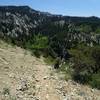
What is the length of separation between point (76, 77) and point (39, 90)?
5579mm

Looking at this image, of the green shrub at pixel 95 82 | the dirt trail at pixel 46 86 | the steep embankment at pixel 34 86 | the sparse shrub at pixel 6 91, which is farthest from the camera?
the green shrub at pixel 95 82

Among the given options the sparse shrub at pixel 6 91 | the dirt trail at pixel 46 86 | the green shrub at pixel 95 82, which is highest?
the sparse shrub at pixel 6 91

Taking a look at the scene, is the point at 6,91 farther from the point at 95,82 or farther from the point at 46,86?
the point at 95,82

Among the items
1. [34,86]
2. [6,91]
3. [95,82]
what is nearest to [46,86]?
[34,86]

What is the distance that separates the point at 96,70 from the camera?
23.8m

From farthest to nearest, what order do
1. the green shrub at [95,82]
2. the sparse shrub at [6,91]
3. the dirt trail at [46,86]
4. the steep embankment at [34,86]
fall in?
the green shrub at [95,82] < the dirt trail at [46,86] < the steep embankment at [34,86] < the sparse shrub at [6,91]

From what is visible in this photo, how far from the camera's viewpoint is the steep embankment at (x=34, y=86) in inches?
515

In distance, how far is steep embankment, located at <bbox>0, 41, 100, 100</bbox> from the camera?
515 inches

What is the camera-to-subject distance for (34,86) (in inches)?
580

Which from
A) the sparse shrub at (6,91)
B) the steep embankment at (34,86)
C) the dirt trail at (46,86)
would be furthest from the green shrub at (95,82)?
the sparse shrub at (6,91)

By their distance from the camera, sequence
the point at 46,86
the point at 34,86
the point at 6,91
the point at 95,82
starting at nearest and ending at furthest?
the point at 6,91
the point at 34,86
the point at 46,86
the point at 95,82

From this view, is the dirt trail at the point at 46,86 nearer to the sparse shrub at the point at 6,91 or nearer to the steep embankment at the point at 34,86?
the steep embankment at the point at 34,86

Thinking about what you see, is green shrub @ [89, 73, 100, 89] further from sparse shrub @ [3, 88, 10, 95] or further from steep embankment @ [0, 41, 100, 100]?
sparse shrub @ [3, 88, 10, 95]

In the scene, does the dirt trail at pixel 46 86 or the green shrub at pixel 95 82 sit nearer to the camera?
the dirt trail at pixel 46 86
